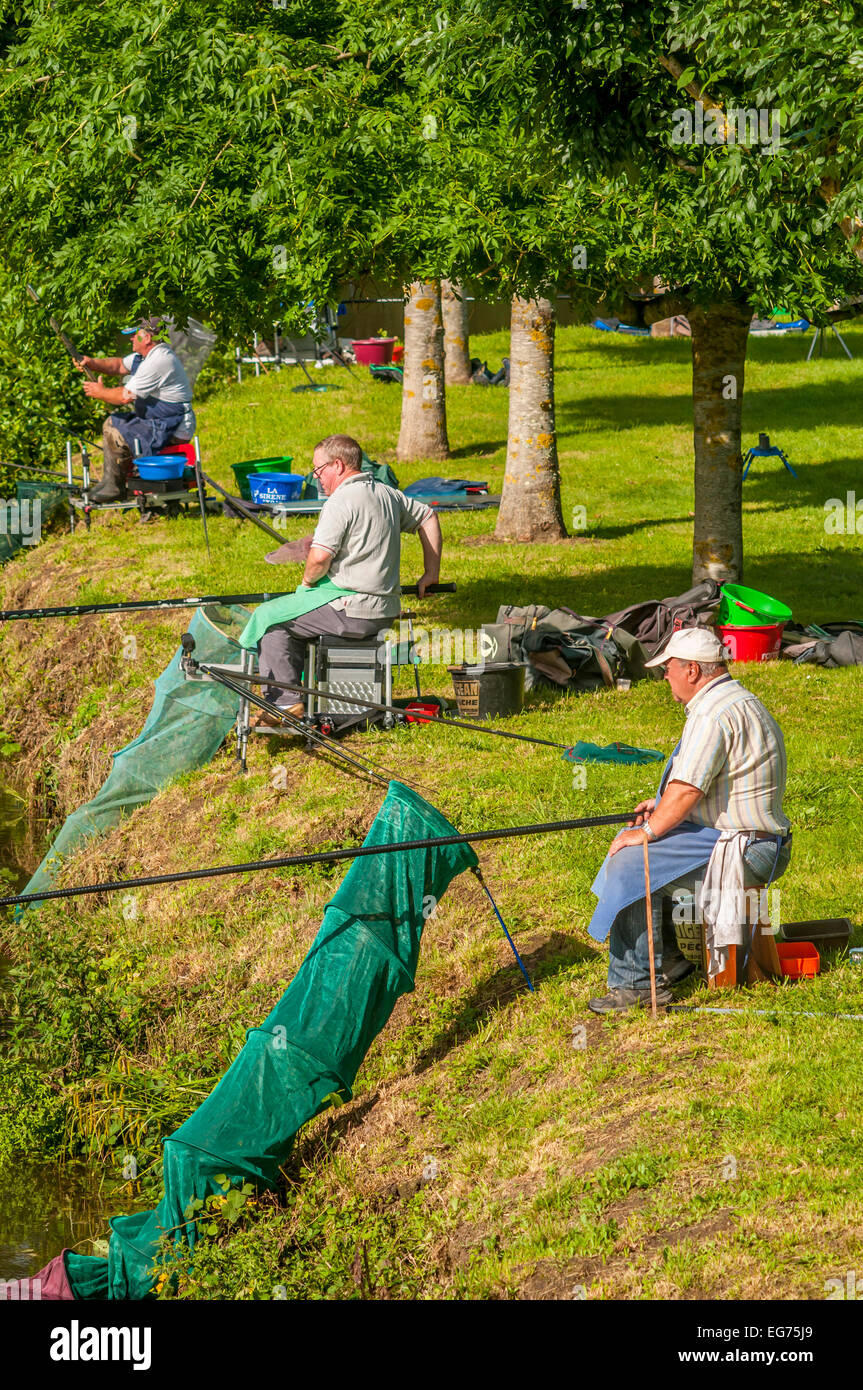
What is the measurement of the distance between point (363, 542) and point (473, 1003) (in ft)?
10.5

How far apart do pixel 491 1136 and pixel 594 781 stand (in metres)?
2.99

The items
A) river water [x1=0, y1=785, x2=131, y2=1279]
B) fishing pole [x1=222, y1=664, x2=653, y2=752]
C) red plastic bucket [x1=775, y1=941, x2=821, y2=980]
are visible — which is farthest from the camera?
fishing pole [x1=222, y1=664, x2=653, y2=752]

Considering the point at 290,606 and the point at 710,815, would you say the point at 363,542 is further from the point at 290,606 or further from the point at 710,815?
the point at 710,815

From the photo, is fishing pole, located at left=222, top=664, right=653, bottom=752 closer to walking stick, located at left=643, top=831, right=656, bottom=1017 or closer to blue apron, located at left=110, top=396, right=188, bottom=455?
walking stick, located at left=643, top=831, right=656, bottom=1017

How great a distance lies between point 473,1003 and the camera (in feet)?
22.1

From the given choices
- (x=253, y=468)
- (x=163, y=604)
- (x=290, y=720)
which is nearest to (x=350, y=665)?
(x=290, y=720)

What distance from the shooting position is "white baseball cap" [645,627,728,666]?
559 centimetres

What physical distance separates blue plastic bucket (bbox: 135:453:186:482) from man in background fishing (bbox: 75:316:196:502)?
0.15 meters

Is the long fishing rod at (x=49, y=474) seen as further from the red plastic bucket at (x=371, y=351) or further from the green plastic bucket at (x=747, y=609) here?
the red plastic bucket at (x=371, y=351)

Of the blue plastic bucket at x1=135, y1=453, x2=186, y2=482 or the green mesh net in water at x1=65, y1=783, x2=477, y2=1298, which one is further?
the blue plastic bucket at x1=135, y1=453, x2=186, y2=482

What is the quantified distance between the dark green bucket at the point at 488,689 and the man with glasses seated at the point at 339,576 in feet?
2.16

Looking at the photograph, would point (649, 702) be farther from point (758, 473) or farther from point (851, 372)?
point (851, 372)

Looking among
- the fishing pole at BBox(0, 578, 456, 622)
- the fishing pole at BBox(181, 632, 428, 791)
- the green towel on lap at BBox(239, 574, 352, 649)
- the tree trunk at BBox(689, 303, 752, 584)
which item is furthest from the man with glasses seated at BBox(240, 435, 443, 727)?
the tree trunk at BBox(689, 303, 752, 584)
